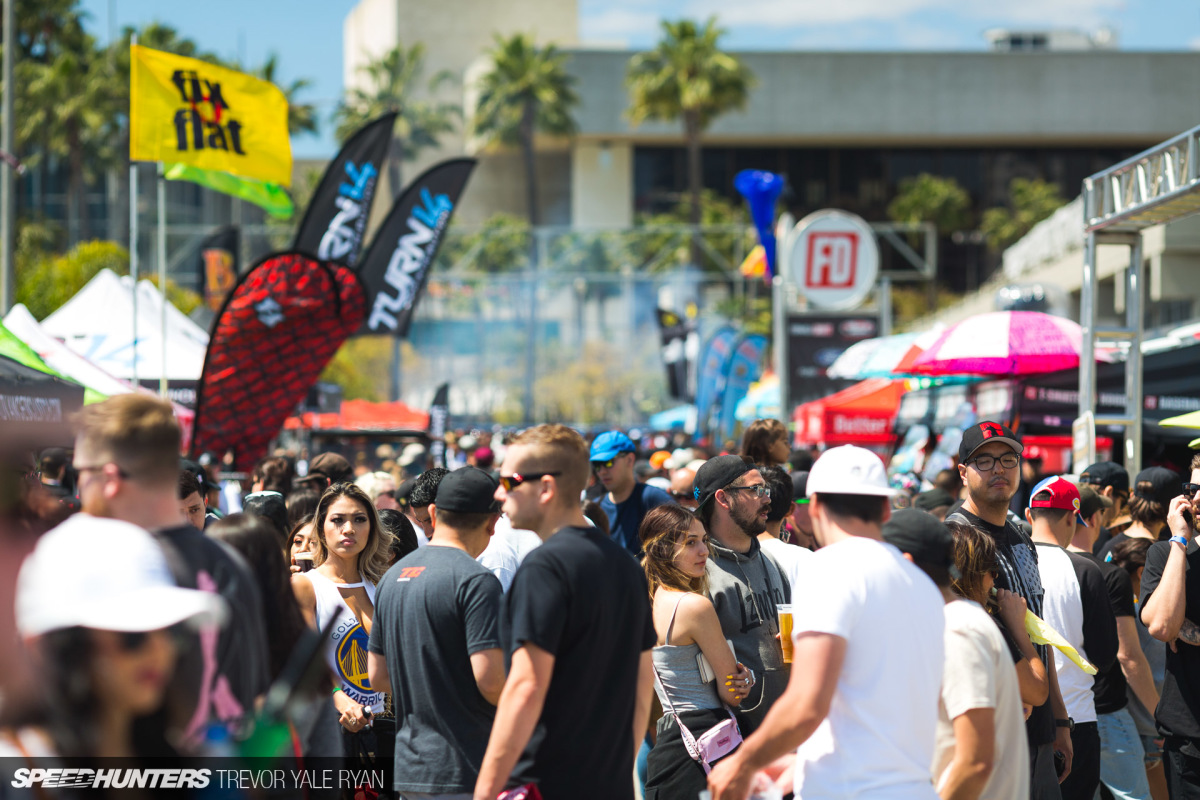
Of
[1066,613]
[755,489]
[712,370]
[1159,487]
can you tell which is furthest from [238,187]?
[1066,613]

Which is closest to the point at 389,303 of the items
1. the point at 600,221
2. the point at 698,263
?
the point at 698,263

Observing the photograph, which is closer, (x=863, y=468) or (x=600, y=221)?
(x=863, y=468)

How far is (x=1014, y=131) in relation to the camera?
73.8 metres

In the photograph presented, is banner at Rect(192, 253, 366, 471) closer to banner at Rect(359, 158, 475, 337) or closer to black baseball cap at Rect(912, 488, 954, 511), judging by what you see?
banner at Rect(359, 158, 475, 337)

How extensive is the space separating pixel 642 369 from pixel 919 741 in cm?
5329

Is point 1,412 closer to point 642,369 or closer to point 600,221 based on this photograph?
point 642,369

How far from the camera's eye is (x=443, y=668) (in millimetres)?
4207

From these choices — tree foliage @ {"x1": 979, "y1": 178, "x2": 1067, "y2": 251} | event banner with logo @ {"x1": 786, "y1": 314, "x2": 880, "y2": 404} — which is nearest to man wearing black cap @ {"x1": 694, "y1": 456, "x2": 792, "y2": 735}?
event banner with logo @ {"x1": 786, "y1": 314, "x2": 880, "y2": 404}

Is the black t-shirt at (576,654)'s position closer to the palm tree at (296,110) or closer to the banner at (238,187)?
the banner at (238,187)

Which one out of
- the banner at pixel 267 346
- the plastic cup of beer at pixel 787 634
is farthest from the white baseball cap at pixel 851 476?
the banner at pixel 267 346

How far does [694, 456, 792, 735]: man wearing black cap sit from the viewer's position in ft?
17.3

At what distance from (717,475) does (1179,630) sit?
2.16 m

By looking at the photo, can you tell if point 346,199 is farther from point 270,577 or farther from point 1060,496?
point 270,577

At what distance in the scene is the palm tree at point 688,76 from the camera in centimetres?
5612
